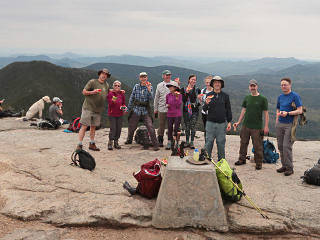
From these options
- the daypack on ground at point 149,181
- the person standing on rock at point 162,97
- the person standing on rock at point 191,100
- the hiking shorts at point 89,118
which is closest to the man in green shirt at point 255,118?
the person standing on rock at point 191,100

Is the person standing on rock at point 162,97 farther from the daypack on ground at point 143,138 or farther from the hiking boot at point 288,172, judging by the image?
the hiking boot at point 288,172

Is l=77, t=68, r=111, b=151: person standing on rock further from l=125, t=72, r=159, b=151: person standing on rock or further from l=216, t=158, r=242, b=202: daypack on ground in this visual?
l=216, t=158, r=242, b=202: daypack on ground

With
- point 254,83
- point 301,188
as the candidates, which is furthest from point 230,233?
point 254,83

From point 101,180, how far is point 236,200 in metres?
3.13

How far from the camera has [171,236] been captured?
4.55 meters

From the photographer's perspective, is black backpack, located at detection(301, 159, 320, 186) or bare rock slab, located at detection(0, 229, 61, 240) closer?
bare rock slab, located at detection(0, 229, 61, 240)

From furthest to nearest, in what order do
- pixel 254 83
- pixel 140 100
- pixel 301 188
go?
pixel 140 100 < pixel 254 83 < pixel 301 188

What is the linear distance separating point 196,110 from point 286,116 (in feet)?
10.2

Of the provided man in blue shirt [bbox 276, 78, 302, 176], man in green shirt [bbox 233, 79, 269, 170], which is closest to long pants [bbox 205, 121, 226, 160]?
man in green shirt [bbox 233, 79, 269, 170]

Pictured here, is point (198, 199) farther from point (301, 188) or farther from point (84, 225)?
point (301, 188)

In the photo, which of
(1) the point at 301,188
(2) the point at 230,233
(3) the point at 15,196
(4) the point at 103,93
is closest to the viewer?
(2) the point at 230,233

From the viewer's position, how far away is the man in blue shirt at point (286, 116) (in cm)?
678

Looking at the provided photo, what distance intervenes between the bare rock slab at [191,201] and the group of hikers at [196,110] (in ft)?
7.49

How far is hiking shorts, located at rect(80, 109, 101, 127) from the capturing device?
8.41 meters
